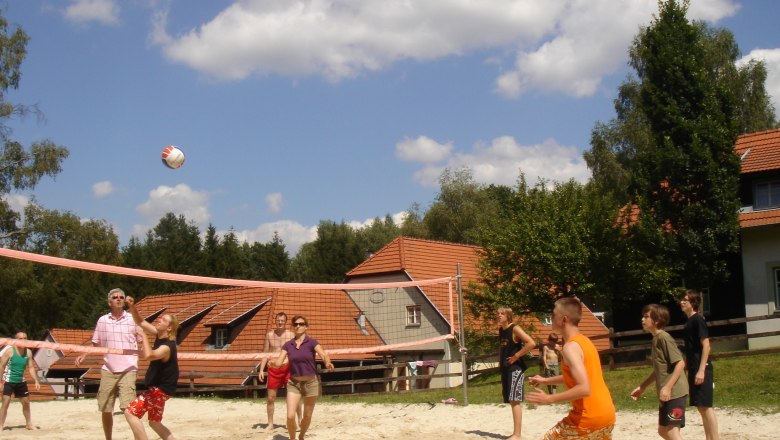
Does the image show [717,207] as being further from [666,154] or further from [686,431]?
[686,431]

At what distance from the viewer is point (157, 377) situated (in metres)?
8.05

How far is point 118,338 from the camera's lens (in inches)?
341

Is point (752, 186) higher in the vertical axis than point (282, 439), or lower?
higher

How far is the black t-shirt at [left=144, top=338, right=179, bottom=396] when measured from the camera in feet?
26.4

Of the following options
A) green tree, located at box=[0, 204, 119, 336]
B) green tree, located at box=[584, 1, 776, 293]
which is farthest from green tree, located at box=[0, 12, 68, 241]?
green tree, located at box=[584, 1, 776, 293]

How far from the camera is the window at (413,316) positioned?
3119 cm

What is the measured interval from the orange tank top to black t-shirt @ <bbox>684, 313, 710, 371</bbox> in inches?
117

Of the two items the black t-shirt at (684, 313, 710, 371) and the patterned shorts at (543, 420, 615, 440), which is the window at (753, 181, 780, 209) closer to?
the black t-shirt at (684, 313, 710, 371)

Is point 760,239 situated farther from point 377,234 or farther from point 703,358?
point 377,234

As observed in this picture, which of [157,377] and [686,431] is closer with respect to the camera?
[157,377]

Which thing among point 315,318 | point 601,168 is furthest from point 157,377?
point 601,168

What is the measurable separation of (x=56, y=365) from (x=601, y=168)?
25833mm

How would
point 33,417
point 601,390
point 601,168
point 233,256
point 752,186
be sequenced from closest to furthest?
point 601,390
point 33,417
point 752,186
point 601,168
point 233,256

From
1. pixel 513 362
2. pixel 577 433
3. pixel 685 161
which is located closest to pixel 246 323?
pixel 685 161
